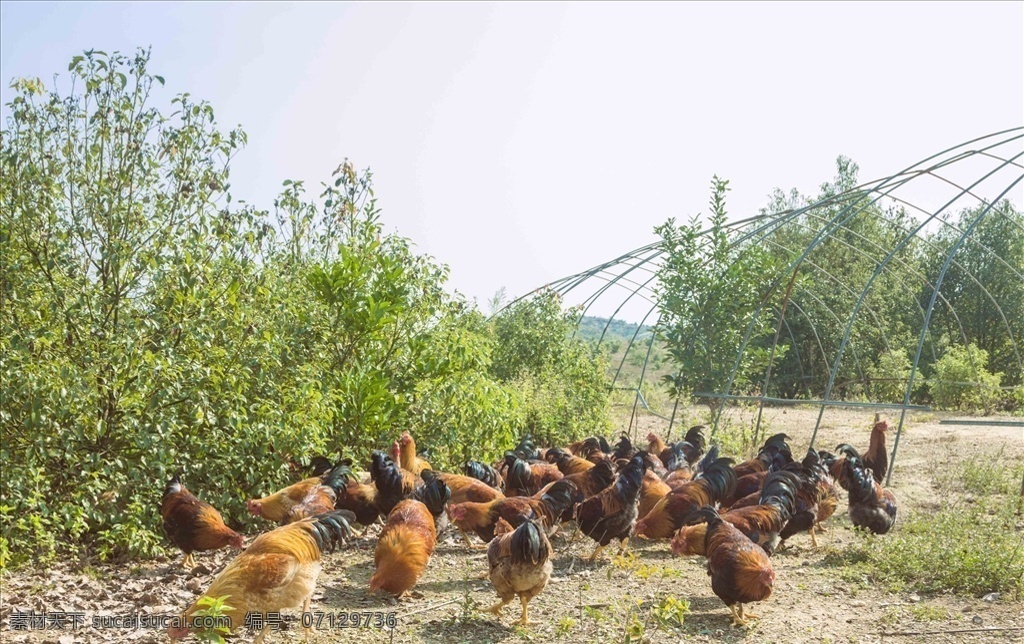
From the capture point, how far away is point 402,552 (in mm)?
5688

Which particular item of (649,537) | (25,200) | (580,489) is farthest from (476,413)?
(25,200)

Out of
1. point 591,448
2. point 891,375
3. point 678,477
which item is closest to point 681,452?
point 591,448

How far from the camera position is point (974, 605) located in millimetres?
5992

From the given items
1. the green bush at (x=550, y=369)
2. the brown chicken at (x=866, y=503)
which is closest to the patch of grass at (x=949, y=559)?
the brown chicken at (x=866, y=503)

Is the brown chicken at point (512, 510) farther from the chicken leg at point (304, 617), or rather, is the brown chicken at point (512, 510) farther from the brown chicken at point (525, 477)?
the chicken leg at point (304, 617)

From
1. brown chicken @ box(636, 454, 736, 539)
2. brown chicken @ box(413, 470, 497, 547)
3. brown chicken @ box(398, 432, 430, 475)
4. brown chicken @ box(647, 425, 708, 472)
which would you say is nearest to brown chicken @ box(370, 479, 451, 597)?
brown chicken @ box(413, 470, 497, 547)

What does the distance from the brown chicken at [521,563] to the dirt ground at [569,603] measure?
Result: 24 cm

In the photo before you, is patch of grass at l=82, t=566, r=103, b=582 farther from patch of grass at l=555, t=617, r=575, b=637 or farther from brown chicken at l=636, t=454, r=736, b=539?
brown chicken at l=636, t=454, r=736, b=539

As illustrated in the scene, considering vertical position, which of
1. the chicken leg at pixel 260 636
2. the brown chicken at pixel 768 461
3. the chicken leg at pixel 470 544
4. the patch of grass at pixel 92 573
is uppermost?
the brown chicken at pixel 768 461

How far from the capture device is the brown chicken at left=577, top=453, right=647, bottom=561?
22.5 ft

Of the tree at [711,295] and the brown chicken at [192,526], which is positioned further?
the tree at [711,295]

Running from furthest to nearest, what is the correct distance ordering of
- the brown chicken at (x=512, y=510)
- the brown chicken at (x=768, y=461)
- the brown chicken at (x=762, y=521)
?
the brown chicken at (x=768, y=461) → the brown chicken at (x=512, y=510) → the brown chicken at (x=762, y=521)

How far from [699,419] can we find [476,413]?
925 centimetres

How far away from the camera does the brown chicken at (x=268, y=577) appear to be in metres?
4.62
